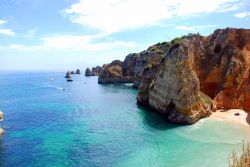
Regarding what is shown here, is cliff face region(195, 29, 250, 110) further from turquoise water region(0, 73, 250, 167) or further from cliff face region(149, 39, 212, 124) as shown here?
turquoise water region(0, 73, 250, 167)

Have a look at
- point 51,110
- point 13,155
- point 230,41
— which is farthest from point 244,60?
point 13,155

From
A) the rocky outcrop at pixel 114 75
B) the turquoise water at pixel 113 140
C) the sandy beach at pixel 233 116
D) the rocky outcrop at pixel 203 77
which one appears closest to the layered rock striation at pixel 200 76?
the rocky outcrop at pixel 203 77

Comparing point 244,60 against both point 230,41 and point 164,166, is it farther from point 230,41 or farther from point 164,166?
point 164,166

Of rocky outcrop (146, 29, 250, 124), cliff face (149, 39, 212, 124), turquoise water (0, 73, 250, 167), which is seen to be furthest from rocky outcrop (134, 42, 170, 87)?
cliff face (149, 39, 212, 124)

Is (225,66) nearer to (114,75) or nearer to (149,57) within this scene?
(149,57)

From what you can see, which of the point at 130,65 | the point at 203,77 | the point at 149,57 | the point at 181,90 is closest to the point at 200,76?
the point at 203,77
